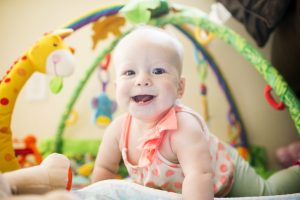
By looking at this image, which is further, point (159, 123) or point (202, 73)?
point (202, 73)

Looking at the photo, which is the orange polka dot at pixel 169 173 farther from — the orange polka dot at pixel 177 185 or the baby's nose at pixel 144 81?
the baby's nose at pixel 144 81

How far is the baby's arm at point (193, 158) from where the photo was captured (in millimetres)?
700

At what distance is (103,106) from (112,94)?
0.46 feet

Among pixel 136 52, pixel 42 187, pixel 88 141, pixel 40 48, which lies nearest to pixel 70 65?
pixel 40 48

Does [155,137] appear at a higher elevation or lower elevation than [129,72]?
lower

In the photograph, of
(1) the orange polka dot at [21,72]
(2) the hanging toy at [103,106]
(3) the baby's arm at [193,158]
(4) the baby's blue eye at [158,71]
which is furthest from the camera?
(2) the hanging toy at [103,106]

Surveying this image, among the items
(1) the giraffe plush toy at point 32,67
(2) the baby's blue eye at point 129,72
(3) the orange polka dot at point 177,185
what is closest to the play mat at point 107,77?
(1) the giraffe plush toy at point 32,67

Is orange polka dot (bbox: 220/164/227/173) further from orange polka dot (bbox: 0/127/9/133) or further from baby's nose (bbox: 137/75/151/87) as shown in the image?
orange polka dot (bbox: 0/127/9/133)

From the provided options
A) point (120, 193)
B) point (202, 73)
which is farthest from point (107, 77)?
point (120, 193)

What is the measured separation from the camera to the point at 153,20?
48.6 inches

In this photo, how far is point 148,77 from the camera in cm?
79

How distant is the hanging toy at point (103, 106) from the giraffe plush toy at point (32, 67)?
0.59 m

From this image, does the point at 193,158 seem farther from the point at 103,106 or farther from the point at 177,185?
the point at 103,106

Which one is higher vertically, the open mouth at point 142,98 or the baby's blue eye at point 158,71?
the baby's blue eye at point 158,71
